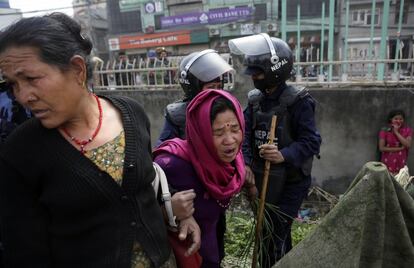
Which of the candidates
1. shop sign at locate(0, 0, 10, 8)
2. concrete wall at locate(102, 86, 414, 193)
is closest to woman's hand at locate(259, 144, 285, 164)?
concrete wall at locate(102, 86, 414, 193)

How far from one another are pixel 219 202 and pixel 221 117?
1.60 ft

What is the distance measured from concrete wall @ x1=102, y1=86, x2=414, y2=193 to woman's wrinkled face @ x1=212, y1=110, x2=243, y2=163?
4256 millimetres

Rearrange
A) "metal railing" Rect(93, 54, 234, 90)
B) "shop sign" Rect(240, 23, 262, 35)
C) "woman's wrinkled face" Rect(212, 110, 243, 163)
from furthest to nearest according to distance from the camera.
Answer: "shop sign" Rect(240, 23, 262, 35) → "metal railing" Rect(93, 54, 234, 90) → "woman's wrinkled face" Rect(212, 110, 243, 163)

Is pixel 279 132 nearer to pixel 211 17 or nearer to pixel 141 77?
pixel 141 77

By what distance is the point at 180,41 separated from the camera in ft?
86.8

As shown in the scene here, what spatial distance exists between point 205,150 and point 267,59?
1282 mm

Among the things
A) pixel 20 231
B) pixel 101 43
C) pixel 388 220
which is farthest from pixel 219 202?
pixel 101 43

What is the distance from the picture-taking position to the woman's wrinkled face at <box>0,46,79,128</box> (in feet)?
3.50

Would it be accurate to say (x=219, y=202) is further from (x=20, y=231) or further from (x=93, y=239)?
(x=20, y=231)

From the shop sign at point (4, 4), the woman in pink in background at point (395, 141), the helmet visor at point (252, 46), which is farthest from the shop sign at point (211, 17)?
the helmet visor at point (252, 46)

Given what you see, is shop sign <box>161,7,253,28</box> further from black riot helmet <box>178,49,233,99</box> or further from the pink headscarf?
the pink headscarf

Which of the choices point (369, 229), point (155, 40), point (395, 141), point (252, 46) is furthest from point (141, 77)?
point (155, 40)

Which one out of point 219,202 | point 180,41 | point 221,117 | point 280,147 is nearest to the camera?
point 221,117

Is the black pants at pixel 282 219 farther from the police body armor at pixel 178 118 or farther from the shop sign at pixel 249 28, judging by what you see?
the shop sign at pixel 249 28
